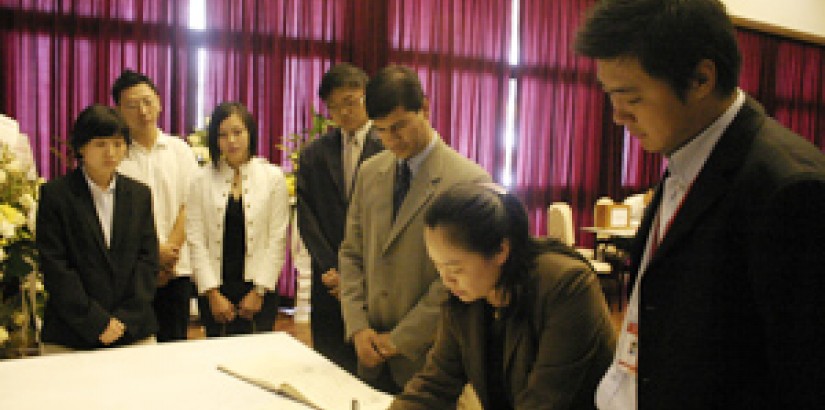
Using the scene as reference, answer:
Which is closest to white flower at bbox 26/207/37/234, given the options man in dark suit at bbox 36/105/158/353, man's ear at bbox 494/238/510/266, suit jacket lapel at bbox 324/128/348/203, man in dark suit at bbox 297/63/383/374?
man in dark suit at bbox 36/105/158/353

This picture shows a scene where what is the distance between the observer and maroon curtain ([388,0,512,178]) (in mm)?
6281

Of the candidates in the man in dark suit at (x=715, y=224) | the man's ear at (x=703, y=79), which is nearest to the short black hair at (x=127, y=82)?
the man in dark suit at (x=715, y=224)

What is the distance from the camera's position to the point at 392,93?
1.98 metres

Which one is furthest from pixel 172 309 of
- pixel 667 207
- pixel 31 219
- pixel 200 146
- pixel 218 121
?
pixel 667 207

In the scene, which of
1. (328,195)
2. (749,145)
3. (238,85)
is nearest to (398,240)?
(328,195)

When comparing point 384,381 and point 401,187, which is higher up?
point 401,187

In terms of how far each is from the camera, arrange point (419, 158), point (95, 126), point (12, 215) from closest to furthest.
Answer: point (419, 158) → point (95, 126) → point (12, 215)

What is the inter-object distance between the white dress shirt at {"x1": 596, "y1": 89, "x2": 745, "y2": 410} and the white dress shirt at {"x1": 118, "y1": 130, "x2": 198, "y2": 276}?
2.16 meters

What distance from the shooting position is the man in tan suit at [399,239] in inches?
78.4

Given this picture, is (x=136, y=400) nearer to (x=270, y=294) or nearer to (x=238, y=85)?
(x=270, y=294)

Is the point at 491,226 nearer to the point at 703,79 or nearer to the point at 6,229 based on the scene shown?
the point at 703,79

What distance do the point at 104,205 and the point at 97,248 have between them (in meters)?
0.18

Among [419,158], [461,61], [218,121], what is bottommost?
[419,158]

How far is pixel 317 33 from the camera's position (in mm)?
5820
